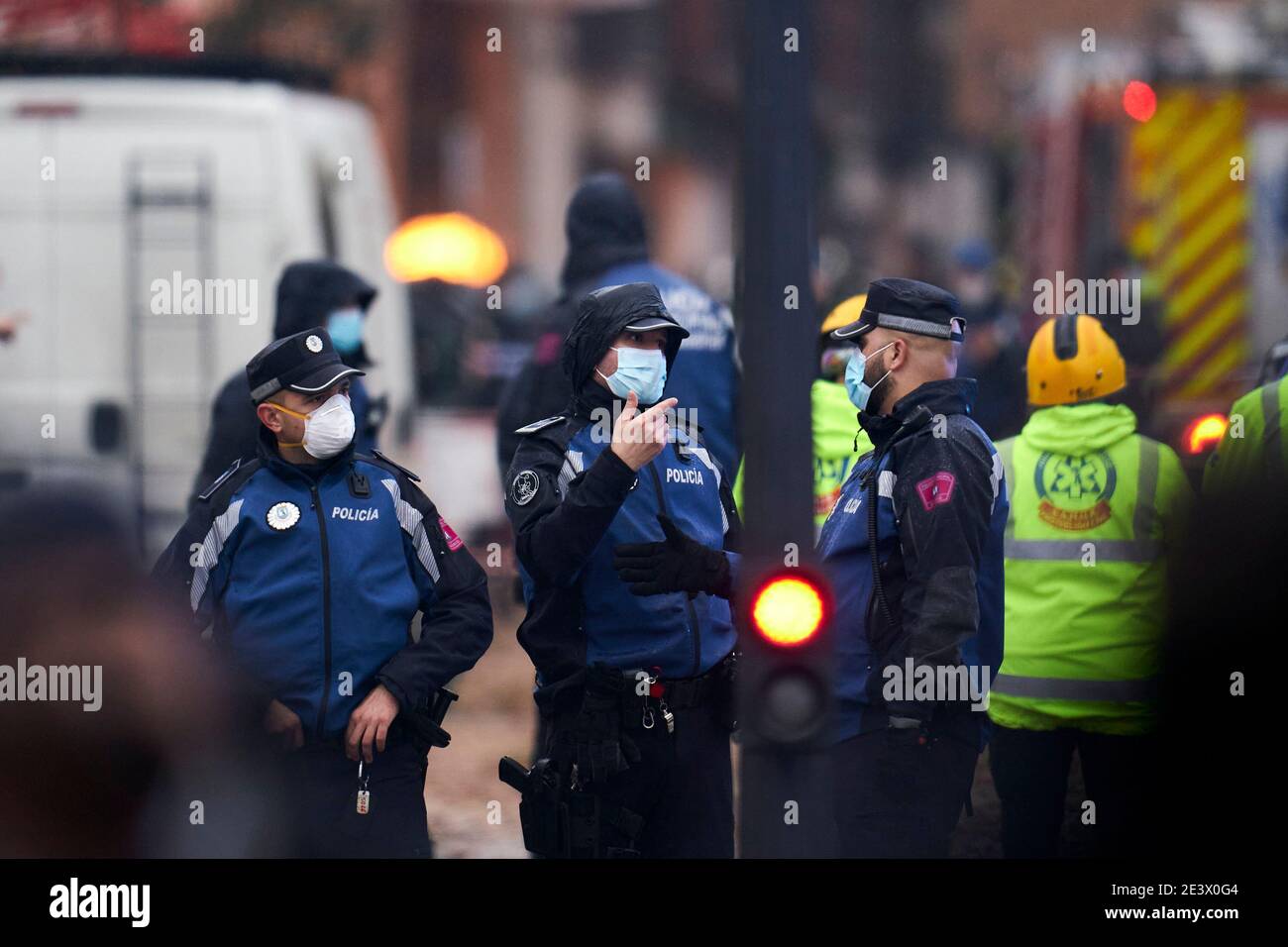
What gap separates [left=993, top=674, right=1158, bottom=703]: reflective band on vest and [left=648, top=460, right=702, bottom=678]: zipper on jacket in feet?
3.18

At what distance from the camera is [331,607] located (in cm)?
441

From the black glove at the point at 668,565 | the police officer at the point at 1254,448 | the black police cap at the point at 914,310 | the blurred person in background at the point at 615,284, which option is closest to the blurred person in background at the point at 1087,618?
the police officer at the point at 1254,448

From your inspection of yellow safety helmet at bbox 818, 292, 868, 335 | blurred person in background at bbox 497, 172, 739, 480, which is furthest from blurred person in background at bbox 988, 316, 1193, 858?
blurred person in background at bbox 497, 172, 739, 480

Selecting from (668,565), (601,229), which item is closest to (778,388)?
(668,565)

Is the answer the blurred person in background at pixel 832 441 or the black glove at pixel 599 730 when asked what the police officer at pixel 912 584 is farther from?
the blurred person in background at pixel 832 441

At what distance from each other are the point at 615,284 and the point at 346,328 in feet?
2.82

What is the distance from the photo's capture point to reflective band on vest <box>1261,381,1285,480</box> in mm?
4766

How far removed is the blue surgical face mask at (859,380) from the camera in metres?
4.53

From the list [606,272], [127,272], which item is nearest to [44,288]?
[127,272]

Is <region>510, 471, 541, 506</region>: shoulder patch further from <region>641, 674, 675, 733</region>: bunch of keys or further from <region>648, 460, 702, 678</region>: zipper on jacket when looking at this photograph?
<region>641, 674, 675, 733</region>: bunch of keys

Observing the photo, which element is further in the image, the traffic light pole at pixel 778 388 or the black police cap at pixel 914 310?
the black police cap at pixel 914 310

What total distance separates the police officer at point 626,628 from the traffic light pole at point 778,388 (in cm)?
94

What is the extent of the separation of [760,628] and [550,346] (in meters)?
3.13

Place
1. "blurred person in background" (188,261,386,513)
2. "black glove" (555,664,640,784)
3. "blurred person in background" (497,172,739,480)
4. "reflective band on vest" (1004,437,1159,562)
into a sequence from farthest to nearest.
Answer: "blurred person in background" (497,172,739,480) → "blurred person in background" (188,261,386,513) → "reflective band on vest" (1004,437,1159,562) → "black glove" (555,664,640,784)
